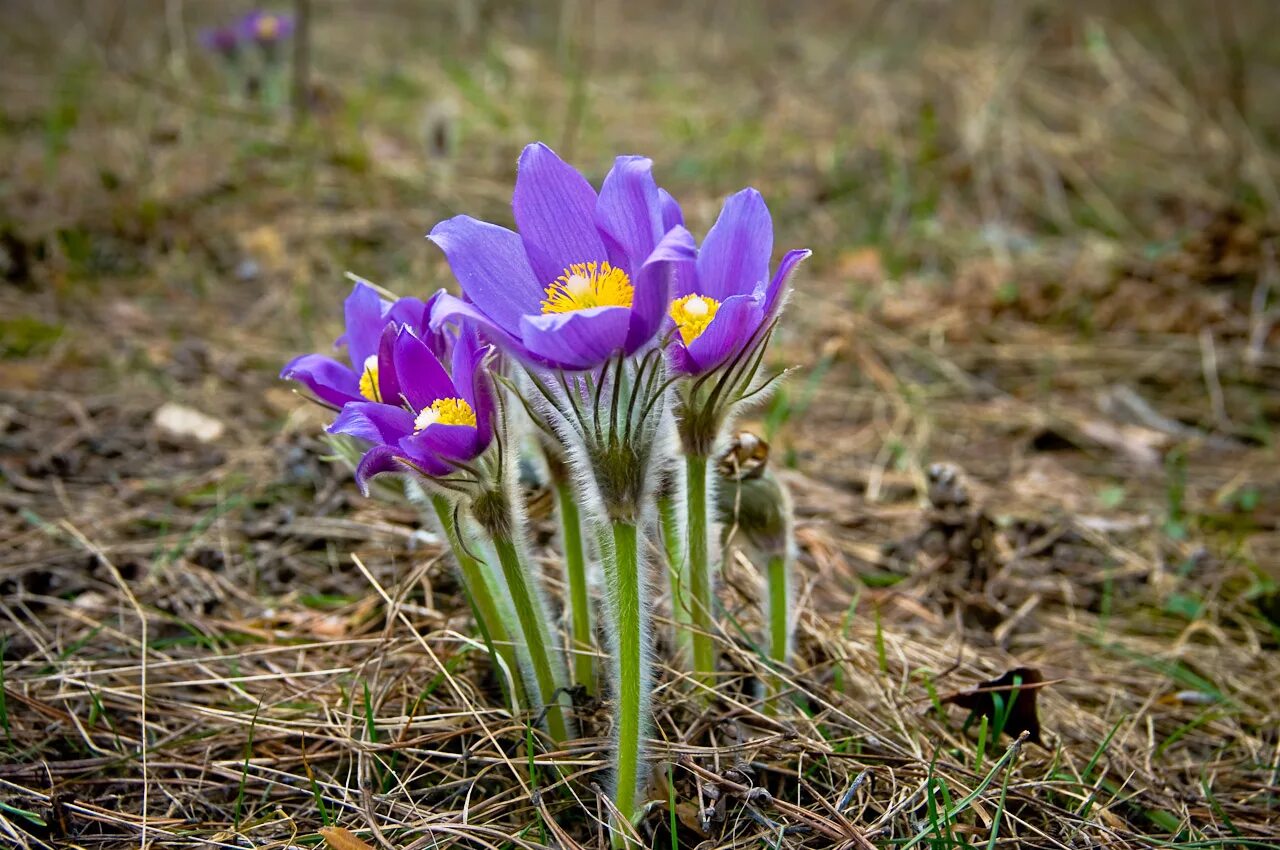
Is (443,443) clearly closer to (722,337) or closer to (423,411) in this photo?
(423,411)

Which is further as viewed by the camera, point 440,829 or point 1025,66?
point 1025,66

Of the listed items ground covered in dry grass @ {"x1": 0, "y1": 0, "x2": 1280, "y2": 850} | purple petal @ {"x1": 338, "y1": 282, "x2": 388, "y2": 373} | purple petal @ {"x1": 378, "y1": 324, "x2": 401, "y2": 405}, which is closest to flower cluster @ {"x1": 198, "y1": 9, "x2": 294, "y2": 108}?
ground covered in dry grass @ {"x1": 0, "y1": 0, "x2": 1280, "y2": 850}

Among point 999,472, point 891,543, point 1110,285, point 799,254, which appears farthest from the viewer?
point 1110,285

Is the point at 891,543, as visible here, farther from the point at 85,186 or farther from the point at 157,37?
the point at 157,37

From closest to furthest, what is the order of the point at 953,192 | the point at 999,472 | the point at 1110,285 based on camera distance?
the point at 999,472
the point at 1110,285
the point at 953,192

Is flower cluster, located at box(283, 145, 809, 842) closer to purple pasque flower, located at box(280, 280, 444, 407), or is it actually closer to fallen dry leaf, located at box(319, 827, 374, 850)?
purple pasque flower, located at box(280, 280, 444, 407)

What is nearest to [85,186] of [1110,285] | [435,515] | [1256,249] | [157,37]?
[157,37]

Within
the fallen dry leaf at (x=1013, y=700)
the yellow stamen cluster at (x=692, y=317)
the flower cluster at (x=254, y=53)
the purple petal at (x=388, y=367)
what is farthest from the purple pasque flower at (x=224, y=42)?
the fallen dry leaf at (x=1013, y=700)

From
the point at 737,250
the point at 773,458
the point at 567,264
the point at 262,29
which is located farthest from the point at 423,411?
the point at 262,29
